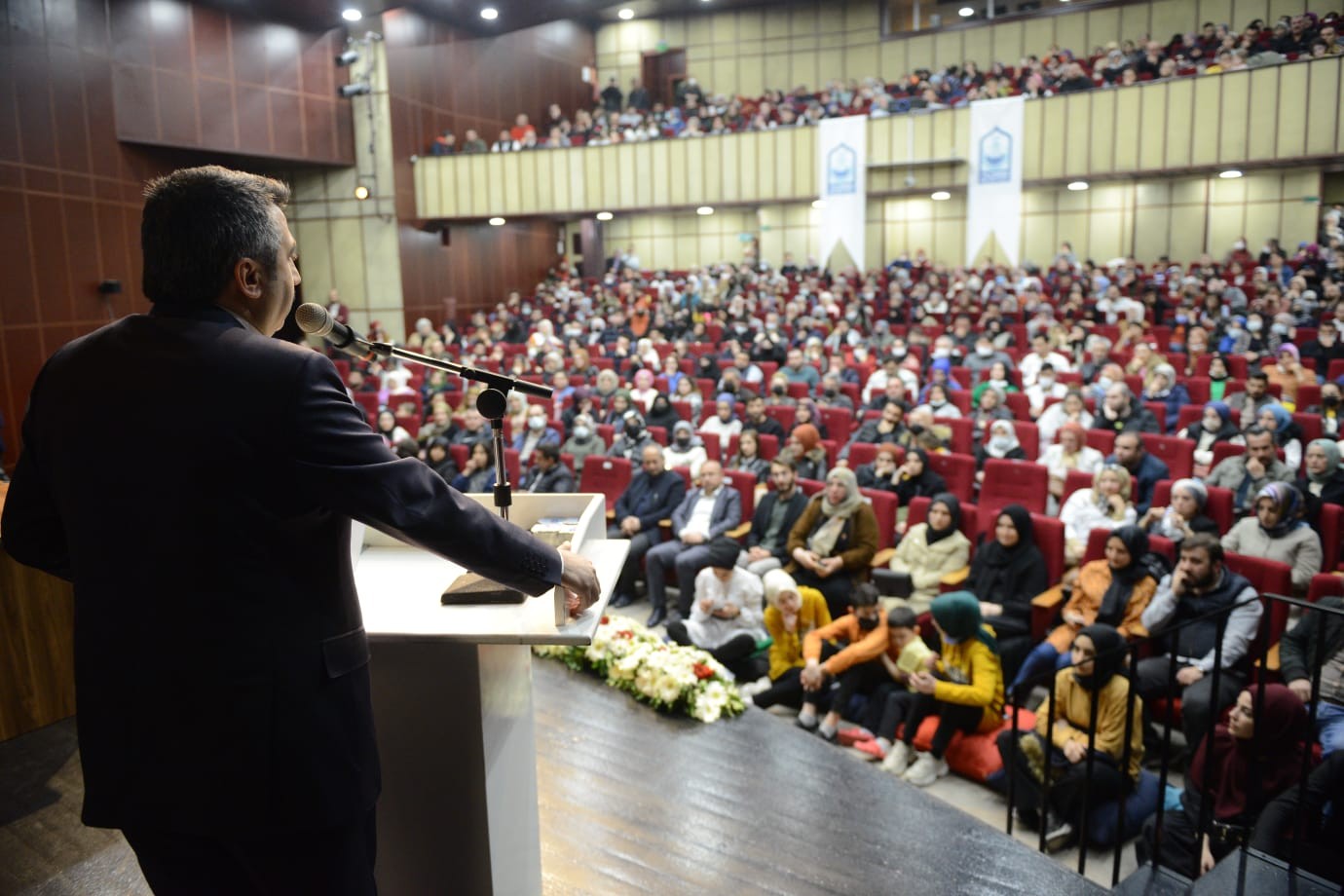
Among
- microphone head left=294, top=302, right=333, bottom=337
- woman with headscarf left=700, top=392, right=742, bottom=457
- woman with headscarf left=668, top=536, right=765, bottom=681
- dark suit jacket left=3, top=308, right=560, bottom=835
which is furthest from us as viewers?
woman with headscarf left=700, top=392, right=742, bottom=457

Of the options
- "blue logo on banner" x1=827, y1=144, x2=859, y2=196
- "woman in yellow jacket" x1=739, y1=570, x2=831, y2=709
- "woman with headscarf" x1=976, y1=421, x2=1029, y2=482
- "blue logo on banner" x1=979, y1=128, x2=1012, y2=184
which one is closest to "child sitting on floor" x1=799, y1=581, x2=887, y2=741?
"woman in yellow jacket" x1=739, y1=570, x2=831, y2=709

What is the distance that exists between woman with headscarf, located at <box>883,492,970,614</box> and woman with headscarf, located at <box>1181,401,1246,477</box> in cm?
167

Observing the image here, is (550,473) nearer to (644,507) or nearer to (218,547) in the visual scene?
(644,507)

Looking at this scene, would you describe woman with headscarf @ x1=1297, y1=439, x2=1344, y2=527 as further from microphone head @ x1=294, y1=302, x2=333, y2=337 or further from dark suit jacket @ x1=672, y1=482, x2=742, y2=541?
microphone head @ x1=294, y1=302, x2=333, y2=337

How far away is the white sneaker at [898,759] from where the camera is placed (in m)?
3.33

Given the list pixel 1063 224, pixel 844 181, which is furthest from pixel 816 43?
pixel 844 181

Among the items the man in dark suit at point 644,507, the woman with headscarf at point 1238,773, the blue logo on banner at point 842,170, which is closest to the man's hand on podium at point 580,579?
the woman with headscarf at point 1238,773

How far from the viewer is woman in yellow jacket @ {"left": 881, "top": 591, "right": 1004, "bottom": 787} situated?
329 centimetres

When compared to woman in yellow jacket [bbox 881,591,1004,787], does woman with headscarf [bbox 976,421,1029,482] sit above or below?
above

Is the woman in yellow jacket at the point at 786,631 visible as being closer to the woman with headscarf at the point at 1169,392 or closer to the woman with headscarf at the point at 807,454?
the woman with headscarf at the point at 807,454

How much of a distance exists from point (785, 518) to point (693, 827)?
8.96 ft

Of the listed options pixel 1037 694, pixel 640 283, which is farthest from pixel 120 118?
pixel 1037 694

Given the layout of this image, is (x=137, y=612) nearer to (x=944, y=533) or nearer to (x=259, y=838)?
(x=259, y=838)

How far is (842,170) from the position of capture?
430 inches
